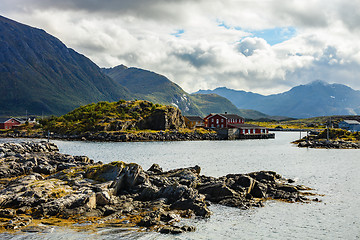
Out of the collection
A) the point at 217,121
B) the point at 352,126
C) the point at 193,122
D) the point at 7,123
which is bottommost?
the point at 7,123

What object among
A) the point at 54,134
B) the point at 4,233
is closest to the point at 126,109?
the point at 54,134

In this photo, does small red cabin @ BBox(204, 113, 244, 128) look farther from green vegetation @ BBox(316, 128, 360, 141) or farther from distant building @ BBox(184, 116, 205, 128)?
green vegetation @ BBox(316, 128, 360, 141)

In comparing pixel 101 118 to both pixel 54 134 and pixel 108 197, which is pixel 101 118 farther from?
pixel 108 197

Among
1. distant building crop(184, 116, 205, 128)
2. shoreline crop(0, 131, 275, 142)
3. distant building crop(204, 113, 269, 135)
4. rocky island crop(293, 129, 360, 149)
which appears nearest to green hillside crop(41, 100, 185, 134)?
shoreline crop(0, 131, 275, 142)

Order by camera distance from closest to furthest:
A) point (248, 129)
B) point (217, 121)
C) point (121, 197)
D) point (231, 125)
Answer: point (121, 197), point (248, 129), point (231, 125), point (217, 121)

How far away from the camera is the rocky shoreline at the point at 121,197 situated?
23234 millimetres

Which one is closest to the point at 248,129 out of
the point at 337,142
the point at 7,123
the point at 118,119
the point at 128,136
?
the point at 337,142

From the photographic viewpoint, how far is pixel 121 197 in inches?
1134

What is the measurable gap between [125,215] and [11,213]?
340 inches

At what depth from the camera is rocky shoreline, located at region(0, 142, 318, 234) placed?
76.2ft

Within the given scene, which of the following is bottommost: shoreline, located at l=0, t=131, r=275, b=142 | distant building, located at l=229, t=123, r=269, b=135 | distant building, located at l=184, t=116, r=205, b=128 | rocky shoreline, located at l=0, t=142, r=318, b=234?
rocky shoreline, located at l=0, t=142, r=318, b=234

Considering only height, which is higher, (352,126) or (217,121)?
(217,121)

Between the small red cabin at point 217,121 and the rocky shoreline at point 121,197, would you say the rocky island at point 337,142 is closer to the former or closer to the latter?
the small red cabin at point 217,121

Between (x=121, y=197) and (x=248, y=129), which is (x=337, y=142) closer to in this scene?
(x=248, y=129)
